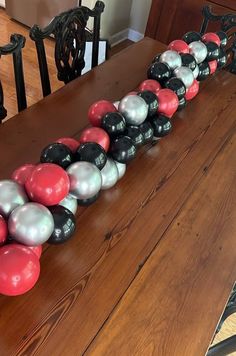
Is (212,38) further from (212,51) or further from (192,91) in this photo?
(192,91)

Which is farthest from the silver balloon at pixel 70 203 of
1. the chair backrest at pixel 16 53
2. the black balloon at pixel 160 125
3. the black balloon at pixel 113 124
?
the chair backrest at pixel 16 53

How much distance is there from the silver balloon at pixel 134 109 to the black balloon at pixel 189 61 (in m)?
0.34

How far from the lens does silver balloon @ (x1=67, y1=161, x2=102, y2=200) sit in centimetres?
72

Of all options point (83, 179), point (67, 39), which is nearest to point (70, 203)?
point (83, 179)

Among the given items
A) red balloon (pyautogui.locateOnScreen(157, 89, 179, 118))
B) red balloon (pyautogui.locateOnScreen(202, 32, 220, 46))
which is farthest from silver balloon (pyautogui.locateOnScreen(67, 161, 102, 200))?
red balloon (pyautogui.locateOnScreen(202, 32, 220, 46))

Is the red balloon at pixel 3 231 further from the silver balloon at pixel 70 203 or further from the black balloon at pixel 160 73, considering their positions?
the black balloon at pixel 160 73

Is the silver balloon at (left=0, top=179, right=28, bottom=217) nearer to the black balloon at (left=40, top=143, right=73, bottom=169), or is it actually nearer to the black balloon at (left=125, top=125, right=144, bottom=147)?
the black balloon at (left=40, top=143, right=73, bottom=169)

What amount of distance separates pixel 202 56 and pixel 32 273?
1.01 m

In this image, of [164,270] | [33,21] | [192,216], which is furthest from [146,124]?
[33,21]

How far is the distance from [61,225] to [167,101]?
0.53 metres

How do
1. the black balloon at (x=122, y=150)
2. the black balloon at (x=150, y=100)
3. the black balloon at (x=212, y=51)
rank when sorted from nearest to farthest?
the black balloon at (x=122, y=150), the black balloon at (x=150, y=100), the black balloon at (x=212, y=51)

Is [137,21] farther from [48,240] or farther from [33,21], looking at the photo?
[48,240]

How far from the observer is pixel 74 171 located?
0.73m

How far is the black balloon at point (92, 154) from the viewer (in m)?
0.76
